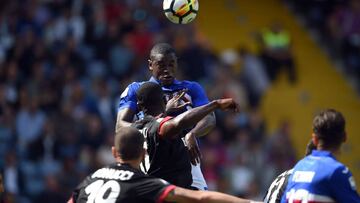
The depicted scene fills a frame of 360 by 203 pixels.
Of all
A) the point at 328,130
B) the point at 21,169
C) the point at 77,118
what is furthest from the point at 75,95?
the point at 328,130

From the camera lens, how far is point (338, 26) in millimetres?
23266

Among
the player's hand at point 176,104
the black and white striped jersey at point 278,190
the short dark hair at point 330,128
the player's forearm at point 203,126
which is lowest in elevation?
the black and white striped jersey at point 278,190

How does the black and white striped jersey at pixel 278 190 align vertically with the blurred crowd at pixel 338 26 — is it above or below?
below

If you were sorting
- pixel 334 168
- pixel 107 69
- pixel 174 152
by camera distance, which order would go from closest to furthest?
1. pixel 334 168
2. pixel 174 152
3. pixel 107 69

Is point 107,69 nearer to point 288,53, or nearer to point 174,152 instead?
point 288,53

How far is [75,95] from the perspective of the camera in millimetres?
17578

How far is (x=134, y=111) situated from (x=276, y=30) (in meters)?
12.4

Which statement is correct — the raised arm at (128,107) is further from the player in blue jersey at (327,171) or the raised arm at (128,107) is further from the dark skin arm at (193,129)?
the player in blue jersey at (327,171)

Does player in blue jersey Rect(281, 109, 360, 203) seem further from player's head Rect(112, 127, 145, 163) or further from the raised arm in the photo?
the raised arm

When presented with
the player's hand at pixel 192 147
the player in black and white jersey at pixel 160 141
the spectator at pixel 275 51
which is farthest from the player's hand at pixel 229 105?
the spectator at pixel 275 51

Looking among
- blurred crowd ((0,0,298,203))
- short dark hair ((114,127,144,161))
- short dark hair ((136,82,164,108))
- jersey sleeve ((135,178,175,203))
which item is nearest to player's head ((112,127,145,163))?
short dark hair ((114,127,144,161))

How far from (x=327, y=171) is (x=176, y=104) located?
1.99 m

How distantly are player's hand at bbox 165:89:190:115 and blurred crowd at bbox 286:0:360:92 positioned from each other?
14.1 meters

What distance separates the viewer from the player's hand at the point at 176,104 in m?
9.43
